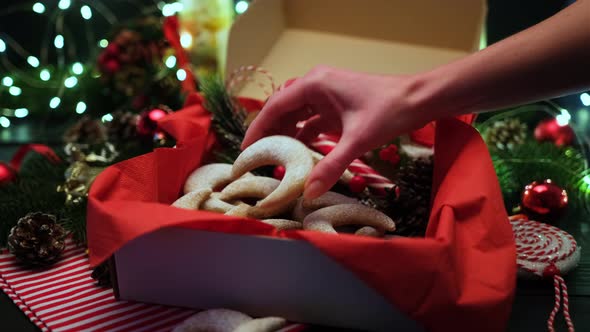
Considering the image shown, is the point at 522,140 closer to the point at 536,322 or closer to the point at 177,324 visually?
the point at 536,322

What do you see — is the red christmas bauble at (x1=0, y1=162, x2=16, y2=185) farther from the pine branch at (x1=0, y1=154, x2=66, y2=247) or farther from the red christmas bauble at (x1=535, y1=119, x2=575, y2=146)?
the red christmas bauble at (x1=535, y1=119, x2=575, y2=146)

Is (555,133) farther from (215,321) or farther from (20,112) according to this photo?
(20,112)

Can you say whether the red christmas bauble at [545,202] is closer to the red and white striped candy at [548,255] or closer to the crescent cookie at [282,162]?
the red and white striped candy at [548,255]

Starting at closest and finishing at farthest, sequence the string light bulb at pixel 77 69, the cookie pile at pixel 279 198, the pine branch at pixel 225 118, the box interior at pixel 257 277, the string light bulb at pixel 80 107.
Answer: the box interior at pixel 257 277 → the cookie pile at pixel 279 198 → the pine branch at pixel 225 118 → the string light bulb at pixel 80 107 → the string light bulb at pixel 77 69

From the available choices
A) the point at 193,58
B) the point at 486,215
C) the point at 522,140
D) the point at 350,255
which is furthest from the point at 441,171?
the point at 193,58

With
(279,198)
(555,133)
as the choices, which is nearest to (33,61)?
(279,198)

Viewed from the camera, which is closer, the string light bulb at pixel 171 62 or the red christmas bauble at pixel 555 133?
the red christmas bauble at pixel 555 133

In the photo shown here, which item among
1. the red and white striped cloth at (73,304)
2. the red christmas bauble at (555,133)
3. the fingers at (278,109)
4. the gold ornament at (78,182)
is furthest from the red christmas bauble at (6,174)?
the red christmas bauble at (555,133)
